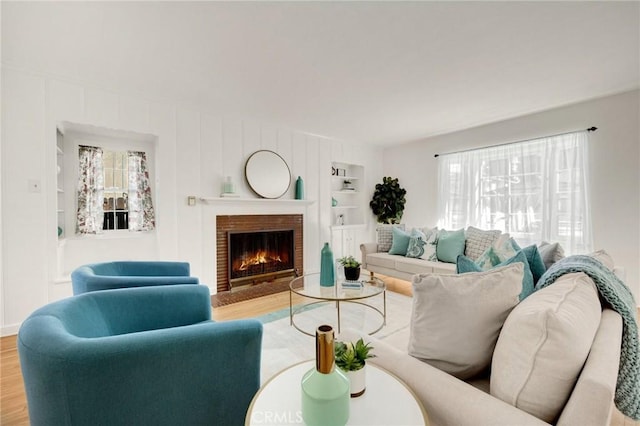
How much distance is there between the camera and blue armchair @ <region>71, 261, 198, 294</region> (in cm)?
187

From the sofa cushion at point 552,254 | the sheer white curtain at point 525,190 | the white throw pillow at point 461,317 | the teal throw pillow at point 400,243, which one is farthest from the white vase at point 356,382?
the sheer white curtain at point 525,190

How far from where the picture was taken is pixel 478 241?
3.54 m

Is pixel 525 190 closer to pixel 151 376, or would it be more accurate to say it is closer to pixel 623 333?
pixel 623 333

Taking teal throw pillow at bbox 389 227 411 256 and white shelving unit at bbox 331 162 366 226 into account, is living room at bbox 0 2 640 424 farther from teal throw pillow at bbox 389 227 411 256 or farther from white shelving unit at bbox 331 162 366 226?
teal throw pillow at bbox 389 227 411 256

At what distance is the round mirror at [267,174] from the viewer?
4164mm

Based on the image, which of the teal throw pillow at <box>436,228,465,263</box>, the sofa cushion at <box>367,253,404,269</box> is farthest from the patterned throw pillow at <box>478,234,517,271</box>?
the sofa cushion at <box>367,253,404,269</box>

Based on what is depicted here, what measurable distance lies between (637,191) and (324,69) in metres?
3.60

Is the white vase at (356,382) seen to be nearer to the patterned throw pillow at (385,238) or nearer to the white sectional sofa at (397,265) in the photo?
the white sectional sofa at (397,265)

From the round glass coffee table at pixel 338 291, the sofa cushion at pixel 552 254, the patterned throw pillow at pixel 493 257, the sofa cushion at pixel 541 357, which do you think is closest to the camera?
the sofa cushion at pixel 541 357

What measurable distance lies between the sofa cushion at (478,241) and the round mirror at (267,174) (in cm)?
258

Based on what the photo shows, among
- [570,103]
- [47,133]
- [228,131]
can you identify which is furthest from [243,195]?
[570,103]

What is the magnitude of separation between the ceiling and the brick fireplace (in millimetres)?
1536

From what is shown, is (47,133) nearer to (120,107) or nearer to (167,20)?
(120,107)

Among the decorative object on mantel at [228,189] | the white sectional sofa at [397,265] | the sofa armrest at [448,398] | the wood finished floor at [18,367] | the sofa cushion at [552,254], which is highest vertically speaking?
the decorative object on mantel at [228,189]
